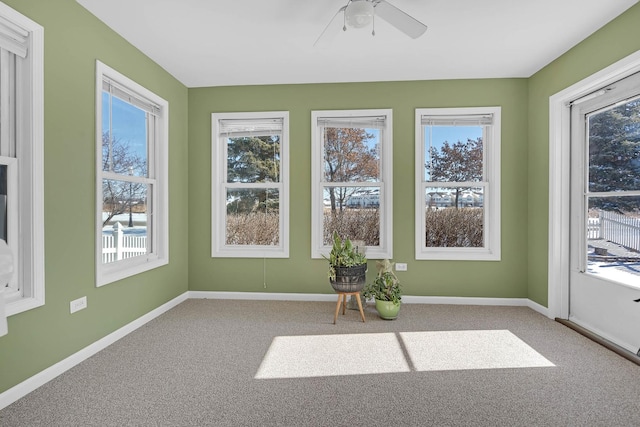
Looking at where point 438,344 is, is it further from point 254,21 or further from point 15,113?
point 15,113

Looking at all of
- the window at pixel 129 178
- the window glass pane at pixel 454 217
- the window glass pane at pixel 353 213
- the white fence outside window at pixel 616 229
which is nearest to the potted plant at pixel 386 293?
the window glass pane at pixel 353 213

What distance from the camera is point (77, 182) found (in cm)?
257

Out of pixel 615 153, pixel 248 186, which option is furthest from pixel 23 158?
pixel 615 153

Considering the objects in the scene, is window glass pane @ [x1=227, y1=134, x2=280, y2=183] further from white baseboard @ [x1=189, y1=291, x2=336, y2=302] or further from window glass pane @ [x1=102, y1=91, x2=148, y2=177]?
white baseboard @ [x1=189, y1=291, x2=336, y2=302]

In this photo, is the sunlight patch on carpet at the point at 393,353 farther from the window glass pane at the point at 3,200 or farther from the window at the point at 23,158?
the window glass pane at the point at 3,200

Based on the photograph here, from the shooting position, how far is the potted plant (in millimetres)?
3488

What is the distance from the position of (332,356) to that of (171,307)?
2.14 meters

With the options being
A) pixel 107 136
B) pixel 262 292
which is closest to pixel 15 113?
pixel 107 136

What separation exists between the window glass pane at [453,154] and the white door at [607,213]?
95cm

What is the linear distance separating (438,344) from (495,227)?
1.79 meters

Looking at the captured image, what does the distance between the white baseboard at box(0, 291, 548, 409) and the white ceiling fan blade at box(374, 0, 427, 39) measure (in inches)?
112

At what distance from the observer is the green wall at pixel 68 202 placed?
2201 millimetres

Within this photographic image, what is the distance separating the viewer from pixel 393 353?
274 cm

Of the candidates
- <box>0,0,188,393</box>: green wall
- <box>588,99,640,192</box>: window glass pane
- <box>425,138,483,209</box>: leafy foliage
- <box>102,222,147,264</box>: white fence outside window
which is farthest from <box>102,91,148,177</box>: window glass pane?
<box>588,99,640,192</box>: window glass pane
